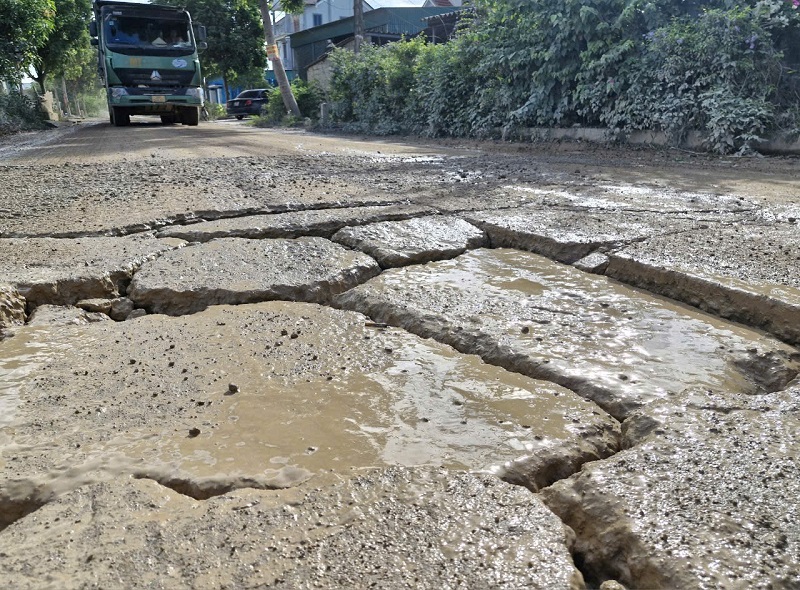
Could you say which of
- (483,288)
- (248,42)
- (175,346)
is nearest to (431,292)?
(483,288)

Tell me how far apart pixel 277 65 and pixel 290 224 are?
16967 mm

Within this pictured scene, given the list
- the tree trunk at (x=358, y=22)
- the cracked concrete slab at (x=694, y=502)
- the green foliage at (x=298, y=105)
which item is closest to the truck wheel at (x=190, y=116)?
the green foliage at (x=298, y=105)

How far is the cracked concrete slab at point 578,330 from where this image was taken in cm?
164

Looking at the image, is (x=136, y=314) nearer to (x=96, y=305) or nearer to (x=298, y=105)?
(x=96, y=305)

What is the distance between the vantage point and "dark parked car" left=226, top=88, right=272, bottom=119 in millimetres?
26453

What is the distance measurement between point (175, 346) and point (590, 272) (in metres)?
1.60

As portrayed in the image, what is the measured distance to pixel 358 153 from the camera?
7359mm

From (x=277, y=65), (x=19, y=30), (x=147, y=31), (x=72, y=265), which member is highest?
(x=19, y=30)

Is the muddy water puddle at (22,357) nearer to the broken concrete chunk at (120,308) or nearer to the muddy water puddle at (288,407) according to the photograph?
the muddy water puddle at (288,407)

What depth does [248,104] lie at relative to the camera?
26.5m

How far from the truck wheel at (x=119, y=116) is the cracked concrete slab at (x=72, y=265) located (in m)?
13.6

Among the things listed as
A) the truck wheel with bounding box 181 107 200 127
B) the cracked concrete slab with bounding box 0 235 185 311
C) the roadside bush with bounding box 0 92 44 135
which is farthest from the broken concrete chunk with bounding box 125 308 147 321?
the roadside bush with bounding box 0 92 44 135

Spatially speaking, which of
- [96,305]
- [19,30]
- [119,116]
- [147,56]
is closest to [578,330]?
[96,305]

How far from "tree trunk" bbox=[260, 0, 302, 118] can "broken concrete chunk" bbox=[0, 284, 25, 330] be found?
17081mm
